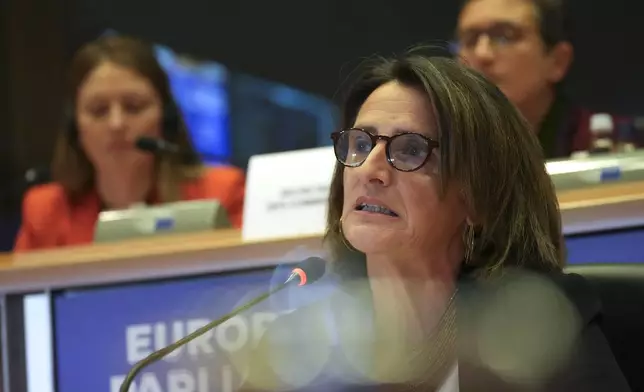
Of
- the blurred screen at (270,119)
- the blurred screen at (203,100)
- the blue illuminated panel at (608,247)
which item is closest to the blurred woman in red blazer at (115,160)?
the blurred screen at (270,119)

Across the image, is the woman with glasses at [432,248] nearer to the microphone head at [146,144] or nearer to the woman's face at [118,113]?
the microphone head at [146,144]

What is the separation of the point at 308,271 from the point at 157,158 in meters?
1.62

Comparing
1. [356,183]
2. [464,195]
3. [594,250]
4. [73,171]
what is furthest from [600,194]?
[73,171]

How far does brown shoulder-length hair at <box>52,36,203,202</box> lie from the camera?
2865 mm

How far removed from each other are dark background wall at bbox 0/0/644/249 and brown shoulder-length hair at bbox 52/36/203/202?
784mm

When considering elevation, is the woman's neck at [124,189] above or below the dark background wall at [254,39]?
below

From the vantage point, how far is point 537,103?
2.58 metres

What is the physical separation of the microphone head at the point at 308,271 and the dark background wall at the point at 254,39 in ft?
6.92

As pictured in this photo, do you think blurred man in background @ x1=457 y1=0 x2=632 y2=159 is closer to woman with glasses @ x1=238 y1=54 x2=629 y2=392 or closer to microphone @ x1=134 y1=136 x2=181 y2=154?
microphone @ x1=134 y1=136 x2=181 y2=154

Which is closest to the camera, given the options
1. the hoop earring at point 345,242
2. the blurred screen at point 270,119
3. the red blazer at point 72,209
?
the hoop earring at point 345,242

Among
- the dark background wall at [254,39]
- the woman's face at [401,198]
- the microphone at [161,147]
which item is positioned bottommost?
the woman's face at [401,198]

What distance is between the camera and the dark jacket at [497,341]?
116 cm

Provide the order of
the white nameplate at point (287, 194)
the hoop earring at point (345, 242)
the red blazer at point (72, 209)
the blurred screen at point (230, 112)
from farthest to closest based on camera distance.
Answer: the blurred screen at point (230, 112)
the red blazer at point (72, 209)
the white nameplate at point (287, 194)
the hoop earring at point (345, 242)

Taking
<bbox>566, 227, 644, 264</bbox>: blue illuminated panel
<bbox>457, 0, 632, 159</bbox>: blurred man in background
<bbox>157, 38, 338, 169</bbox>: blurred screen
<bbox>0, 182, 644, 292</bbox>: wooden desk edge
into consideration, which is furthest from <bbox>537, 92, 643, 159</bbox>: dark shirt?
<bbox>157, 38, 338, 169</bbox>: blurred screen
